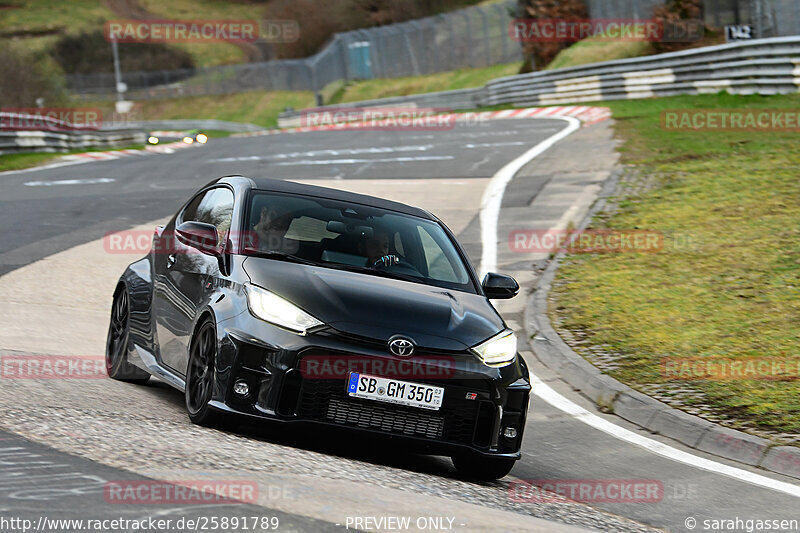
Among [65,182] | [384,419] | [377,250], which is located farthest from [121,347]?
[65,182]

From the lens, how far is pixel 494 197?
19.2 metres

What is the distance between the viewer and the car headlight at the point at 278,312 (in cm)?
625

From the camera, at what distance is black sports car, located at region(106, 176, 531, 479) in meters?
6.19

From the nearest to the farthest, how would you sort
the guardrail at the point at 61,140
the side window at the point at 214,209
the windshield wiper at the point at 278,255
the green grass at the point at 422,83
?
the windshield wiper at the point at 278,255, the side window at the point at 214,209, the guardrail at the point at 61,140, the green grass at the point at 422,83

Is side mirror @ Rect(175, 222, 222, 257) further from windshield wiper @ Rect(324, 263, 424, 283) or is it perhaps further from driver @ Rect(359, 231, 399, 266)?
driver @ Rect(359, 231, 399, 266)

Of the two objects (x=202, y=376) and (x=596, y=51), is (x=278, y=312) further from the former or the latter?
(x=596, y=51)

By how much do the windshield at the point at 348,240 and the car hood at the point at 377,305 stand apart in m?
0.21

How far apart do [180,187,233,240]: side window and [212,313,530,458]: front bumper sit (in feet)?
4.31

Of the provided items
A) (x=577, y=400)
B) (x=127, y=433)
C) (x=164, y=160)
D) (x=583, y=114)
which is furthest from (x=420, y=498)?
(x=583, y=114)

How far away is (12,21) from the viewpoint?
148m

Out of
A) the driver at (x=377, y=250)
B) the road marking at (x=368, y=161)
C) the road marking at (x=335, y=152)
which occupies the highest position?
the driver at (x=377, y=250)

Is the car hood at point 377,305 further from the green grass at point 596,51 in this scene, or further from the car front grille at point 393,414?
the green grass at point 596,51

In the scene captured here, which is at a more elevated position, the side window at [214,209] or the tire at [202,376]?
the side window at [214,209]

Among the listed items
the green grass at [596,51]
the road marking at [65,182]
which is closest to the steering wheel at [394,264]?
the road marking at [65,182]
